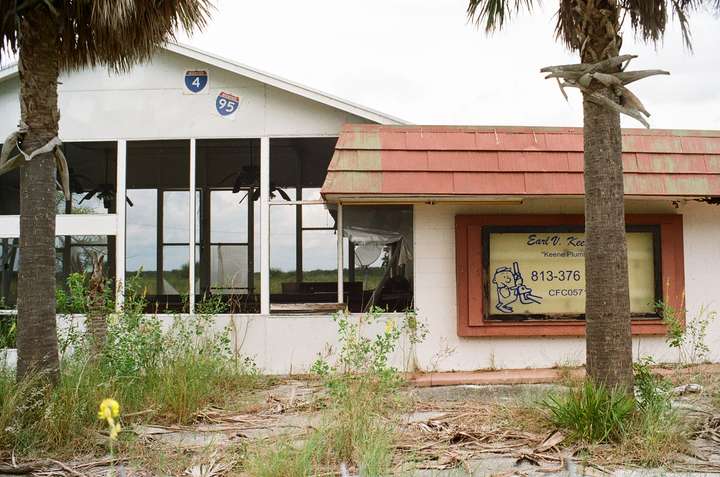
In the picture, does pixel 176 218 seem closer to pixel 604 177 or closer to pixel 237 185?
pixel 237 185

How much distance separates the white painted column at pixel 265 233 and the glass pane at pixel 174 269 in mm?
1807

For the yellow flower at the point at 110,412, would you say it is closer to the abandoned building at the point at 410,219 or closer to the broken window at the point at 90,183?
the abandoned building at the point at 410,219

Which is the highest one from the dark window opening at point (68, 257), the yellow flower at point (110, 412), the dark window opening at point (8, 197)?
the dark window opening at point (8, 197)

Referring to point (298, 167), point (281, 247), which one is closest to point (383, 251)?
point (281, 247)

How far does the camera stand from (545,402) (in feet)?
21.4

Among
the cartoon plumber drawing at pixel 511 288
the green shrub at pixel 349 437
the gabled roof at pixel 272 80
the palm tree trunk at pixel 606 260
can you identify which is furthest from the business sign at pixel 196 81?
the palm tree trunk at pixel 606 260

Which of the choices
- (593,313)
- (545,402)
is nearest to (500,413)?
(545,402)

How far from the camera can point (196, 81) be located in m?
10.6

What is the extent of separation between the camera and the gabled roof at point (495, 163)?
952 cm

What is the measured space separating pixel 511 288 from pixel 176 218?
5958 mm

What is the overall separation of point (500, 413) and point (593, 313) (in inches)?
55.2

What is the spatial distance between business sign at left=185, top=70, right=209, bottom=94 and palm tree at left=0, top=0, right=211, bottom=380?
3298mm

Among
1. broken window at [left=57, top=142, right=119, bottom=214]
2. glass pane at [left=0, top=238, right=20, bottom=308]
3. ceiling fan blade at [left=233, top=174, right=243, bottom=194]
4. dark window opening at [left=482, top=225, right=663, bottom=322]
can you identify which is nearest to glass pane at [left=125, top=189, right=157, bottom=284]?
broken window at [left=57, top=142, right=119, bottom=214]

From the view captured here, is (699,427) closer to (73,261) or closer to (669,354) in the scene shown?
(669,354)
